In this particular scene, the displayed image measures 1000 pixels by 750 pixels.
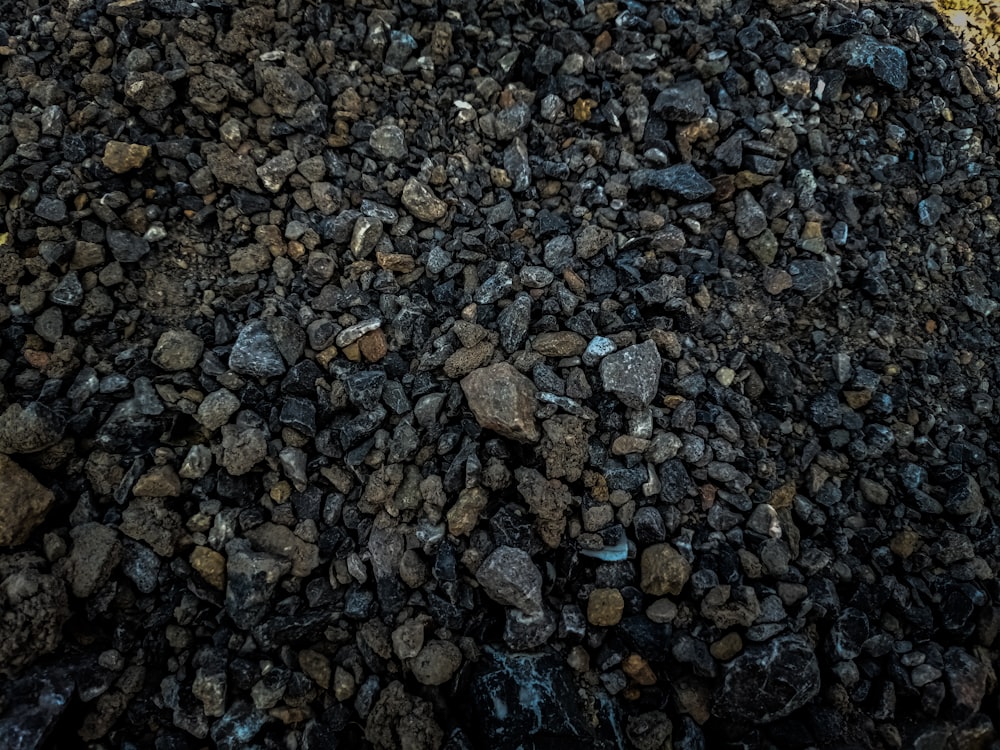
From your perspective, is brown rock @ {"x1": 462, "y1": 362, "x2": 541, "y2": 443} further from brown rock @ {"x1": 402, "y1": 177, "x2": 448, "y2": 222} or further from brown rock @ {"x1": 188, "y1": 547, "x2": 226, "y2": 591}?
brown rock @ {"x1": 188, "y1": 547, "x2": 226, "y2": 591}

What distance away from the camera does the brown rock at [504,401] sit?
192 centimetres

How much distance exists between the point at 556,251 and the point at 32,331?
1.92 meters

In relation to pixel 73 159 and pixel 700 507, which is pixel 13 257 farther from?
pixel 700 507

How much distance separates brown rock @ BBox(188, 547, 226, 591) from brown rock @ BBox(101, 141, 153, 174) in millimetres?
1425

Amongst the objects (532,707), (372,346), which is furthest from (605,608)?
(372,346)

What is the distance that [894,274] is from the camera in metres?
2.39

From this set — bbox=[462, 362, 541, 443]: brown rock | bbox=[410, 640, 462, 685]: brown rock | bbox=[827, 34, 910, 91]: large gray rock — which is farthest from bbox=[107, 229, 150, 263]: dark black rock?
bbox=[827, 34, 910, 91]: large gray rock

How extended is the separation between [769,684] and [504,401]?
1235mm

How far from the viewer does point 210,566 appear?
1893 millimetres

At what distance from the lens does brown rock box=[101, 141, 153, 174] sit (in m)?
2.08

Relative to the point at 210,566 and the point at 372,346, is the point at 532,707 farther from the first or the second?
the point at 372,346

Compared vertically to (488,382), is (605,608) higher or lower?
lower

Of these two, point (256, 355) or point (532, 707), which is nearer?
point (532, 707)

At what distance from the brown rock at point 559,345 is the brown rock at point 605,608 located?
836 mm
